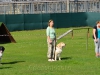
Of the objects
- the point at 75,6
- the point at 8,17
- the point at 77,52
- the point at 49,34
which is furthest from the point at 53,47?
the point at 75,6

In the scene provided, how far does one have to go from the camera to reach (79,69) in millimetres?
15227

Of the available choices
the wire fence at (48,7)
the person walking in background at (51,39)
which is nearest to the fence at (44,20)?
the wire fence at (48,7)

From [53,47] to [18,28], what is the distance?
80.6 feet

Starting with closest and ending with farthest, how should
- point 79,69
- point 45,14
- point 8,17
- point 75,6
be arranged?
point 79,69 → point 8,17 → point 45,14 → point 75,6

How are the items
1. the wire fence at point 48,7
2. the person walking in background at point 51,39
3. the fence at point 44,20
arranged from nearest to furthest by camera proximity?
the person walking in background at point 51,39
the fence at point 44,20
the wire fence at point 48,7

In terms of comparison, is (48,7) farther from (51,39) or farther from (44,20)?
(51,39)

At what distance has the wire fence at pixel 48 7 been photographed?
4813 centimetres

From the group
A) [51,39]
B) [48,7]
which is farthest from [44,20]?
[51,39]

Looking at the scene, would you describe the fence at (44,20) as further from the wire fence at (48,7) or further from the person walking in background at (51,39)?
the person walking in background at (51,39)

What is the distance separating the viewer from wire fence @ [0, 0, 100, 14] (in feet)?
158

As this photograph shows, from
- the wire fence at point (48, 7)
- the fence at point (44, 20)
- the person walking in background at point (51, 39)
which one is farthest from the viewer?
the wire fence at point (48, 7)

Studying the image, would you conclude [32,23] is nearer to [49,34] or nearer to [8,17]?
[8,17]

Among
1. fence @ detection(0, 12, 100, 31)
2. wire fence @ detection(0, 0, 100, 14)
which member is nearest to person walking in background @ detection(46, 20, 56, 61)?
fence @ detection(0, 12, 100, 31)

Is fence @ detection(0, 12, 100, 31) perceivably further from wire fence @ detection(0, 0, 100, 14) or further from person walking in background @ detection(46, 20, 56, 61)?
person walking in background @ detection(46, 20, 56, 61)
